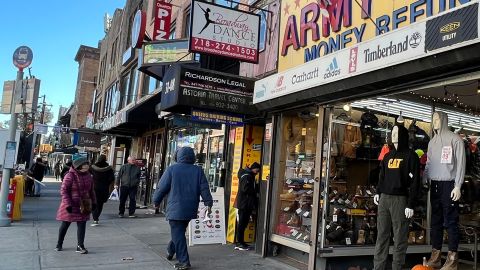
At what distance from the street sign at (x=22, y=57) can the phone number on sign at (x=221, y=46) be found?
5.04 m

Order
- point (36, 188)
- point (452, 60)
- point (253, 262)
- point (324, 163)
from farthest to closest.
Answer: point (36, 188) → point (253, 262) → point (324, 163) → point (452, 60)

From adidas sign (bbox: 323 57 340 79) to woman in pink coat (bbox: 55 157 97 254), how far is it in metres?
4.54

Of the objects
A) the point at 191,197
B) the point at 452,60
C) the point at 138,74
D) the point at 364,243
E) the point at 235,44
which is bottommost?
the point at 364,243

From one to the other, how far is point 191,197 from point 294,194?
2.05 metres

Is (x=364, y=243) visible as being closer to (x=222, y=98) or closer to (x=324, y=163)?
(x=324, y=163)

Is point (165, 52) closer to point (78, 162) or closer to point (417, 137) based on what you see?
point (78, 162)

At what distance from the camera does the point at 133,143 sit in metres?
20.9

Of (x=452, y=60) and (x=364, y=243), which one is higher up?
(x=452, y=60)

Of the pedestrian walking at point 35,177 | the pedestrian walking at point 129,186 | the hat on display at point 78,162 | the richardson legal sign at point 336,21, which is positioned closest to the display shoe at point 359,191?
the richardson legal sign at point 336,21

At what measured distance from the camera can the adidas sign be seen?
5.73 meters

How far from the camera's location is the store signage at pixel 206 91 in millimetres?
7965

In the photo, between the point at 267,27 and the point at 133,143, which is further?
the point at 133,143

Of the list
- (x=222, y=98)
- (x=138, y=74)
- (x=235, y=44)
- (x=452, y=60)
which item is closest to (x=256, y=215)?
(x=222, y=98)

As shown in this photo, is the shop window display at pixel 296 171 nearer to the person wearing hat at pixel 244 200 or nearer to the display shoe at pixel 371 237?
the person wearing hat at pixel 244 200
